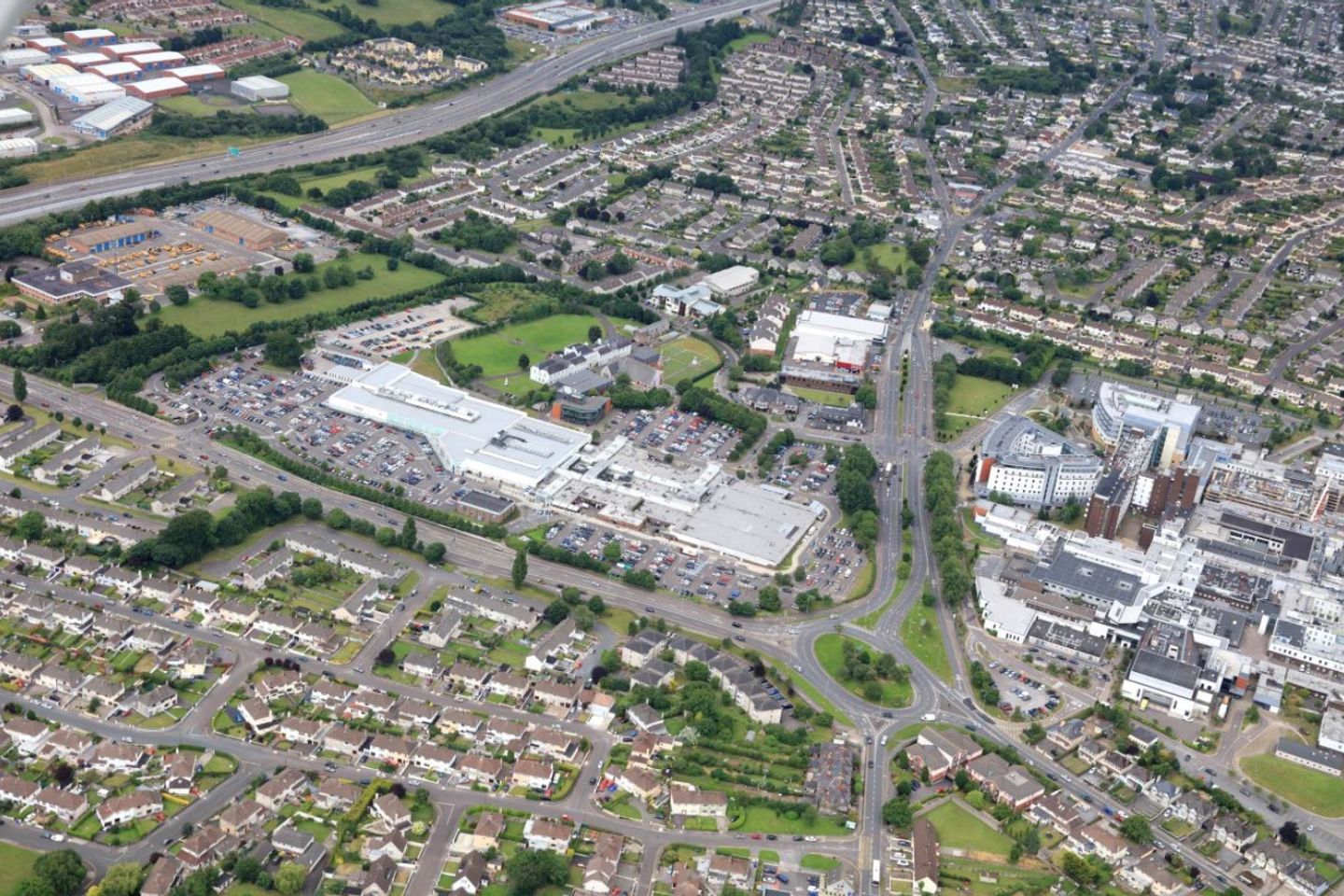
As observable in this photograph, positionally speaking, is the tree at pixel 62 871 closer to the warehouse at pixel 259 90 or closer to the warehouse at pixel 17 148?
the warehouse at pixel 17 148

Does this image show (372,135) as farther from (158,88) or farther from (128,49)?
(128,49)

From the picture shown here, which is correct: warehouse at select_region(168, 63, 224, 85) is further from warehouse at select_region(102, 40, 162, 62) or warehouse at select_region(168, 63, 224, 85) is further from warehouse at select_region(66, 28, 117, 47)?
warehouse at select_region(66, 28, 117, 47)

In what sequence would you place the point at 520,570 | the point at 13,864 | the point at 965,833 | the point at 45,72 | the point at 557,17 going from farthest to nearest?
1. the point at 557,17
2. the point at 45,72
3. the point at 520,570
4. the point at 965,833
5. the point at 13,864

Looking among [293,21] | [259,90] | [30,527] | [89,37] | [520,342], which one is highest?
[89,37]

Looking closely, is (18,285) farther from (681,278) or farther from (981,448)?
(981,448)

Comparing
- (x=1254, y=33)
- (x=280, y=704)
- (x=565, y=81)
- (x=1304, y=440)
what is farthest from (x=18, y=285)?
(x=1254, y=33)

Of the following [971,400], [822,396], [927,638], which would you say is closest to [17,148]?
[822,396]
